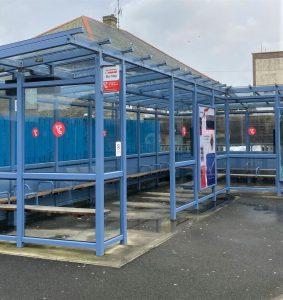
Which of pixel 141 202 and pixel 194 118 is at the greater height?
pixel 194 118

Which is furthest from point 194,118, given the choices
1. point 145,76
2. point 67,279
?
point 67,279

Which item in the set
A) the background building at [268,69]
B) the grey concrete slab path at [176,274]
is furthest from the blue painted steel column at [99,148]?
the background building at [268,69]

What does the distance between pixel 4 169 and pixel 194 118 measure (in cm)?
398

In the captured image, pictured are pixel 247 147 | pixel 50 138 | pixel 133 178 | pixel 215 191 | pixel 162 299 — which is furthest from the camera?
pixel 247 147

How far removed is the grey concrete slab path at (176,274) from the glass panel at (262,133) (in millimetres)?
8038

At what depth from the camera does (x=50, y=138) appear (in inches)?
354

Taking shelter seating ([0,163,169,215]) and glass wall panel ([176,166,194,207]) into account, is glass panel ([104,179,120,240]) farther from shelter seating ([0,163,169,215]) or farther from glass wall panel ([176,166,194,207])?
glass wall panel ([176,166,194,207])

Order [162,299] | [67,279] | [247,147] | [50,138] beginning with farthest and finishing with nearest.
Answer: [247,147], [50,138], [67,279], [162,299]

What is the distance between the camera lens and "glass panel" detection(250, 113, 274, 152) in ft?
47.7

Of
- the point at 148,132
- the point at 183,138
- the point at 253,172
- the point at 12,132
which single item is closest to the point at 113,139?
the point at 12,132

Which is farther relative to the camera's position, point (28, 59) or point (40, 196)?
point (40, 196)

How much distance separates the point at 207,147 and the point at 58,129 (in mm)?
3307

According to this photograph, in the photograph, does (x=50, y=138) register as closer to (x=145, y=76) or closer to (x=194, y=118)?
(x=145, y=76)

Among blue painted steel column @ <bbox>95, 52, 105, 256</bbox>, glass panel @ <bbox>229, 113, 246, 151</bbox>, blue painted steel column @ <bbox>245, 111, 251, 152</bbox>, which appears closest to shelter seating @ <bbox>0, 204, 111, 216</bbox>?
blue painted steel column @ <bbox>95, 52, 105, 256</bbox>
